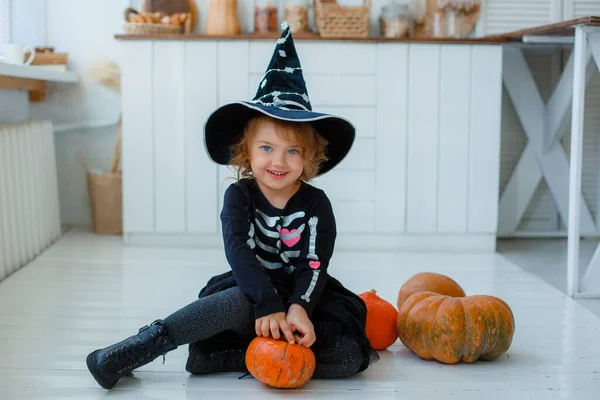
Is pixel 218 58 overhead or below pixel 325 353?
overhead

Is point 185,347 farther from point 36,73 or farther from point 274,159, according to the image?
point 36,73

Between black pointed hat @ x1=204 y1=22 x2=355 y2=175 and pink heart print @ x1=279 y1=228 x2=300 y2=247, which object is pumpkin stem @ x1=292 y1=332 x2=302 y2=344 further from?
black pointed hat @ x1=204 y1=22 x2=355 y2=175

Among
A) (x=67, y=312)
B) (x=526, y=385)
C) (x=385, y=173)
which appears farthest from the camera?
(x=385, y=173)

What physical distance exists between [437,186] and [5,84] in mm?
1908

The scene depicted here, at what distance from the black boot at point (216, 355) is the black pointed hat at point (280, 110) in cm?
46

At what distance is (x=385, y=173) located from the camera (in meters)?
3.77

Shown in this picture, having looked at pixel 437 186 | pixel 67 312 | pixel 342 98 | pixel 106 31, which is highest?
pixel 106 31

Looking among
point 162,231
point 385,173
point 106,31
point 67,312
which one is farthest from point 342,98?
point 67,312

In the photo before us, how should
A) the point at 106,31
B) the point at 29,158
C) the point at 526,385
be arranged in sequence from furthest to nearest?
the point at 106,31 < the point at 29,158 < the point at 526,385

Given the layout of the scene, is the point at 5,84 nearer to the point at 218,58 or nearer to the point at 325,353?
the point at 218,58

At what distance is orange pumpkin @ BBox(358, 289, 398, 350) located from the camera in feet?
7.17

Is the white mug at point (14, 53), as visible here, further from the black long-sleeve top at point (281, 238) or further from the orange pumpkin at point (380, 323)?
the orange pumpkin at point (380, 323)

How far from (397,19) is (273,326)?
2381mm

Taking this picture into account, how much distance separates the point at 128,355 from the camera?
189 centimetres
